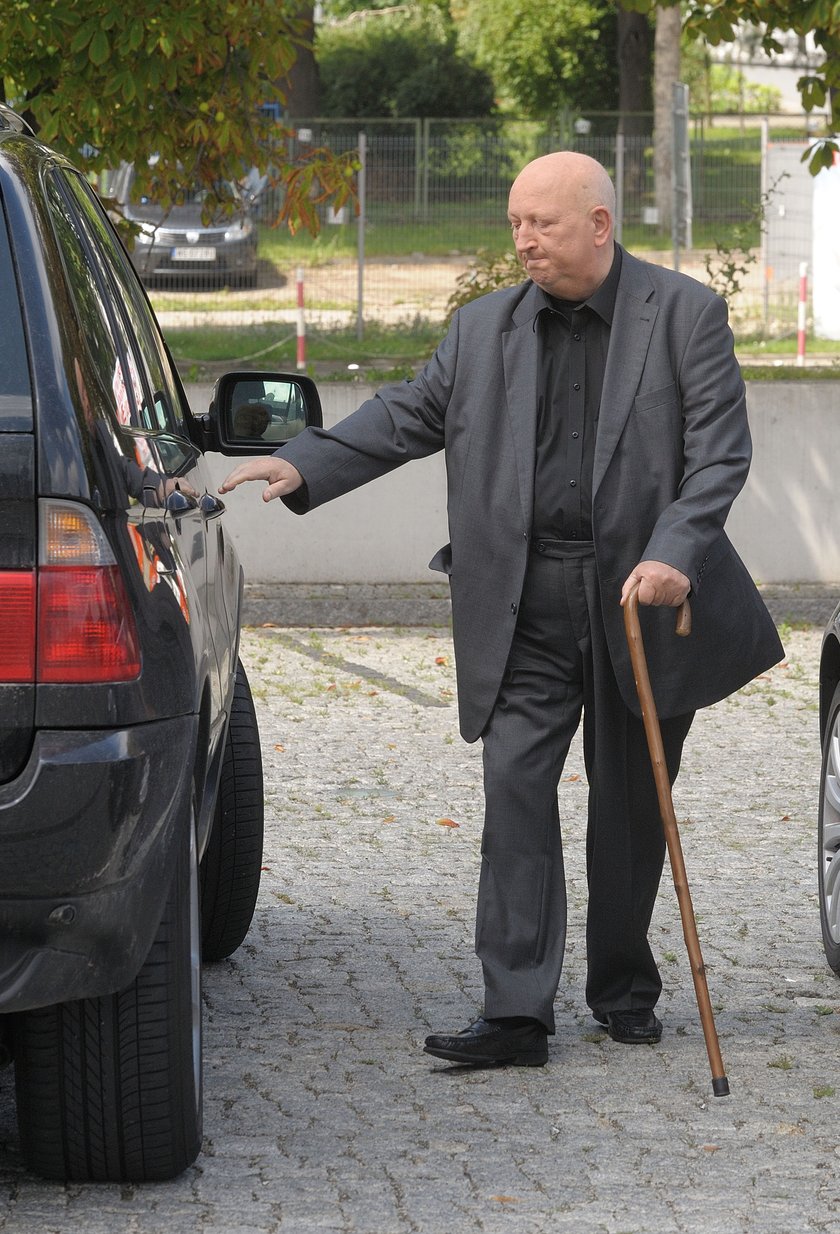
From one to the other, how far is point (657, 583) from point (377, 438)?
2.59 feet

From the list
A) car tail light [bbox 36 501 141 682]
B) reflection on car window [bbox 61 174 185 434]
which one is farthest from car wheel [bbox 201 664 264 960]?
car tail light [bbox 36 501 141 682]

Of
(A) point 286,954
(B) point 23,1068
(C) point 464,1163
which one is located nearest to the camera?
(B) point 23,1068

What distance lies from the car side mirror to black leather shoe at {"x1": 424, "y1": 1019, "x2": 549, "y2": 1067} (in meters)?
1.42

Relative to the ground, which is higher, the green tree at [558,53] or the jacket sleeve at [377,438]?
the green tree at [558,53]

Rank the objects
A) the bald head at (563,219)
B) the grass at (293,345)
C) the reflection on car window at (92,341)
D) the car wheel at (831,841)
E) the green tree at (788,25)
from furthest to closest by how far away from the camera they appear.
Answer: the grass at (293,345), the green tree at (788,25), the car wheel at (831,841), the bald head at (563,219), the reflection on car window at (92,341)

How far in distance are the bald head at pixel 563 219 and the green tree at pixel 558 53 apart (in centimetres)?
4270

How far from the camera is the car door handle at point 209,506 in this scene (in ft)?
13.7

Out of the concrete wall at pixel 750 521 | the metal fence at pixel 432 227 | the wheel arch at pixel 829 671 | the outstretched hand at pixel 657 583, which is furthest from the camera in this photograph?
the metal fence at pixel 432 227

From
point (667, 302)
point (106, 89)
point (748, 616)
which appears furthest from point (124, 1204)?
point (106, 89)

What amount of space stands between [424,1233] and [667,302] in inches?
80.5

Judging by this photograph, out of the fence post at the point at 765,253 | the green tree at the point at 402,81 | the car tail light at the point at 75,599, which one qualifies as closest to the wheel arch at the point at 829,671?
the car tail light at the point at 75,599

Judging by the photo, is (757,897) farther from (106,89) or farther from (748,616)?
(106,89)

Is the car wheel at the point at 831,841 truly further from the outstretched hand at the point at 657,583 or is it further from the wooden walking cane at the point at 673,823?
the outstretched hand at the point at 657,583

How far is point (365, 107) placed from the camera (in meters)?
43.6
